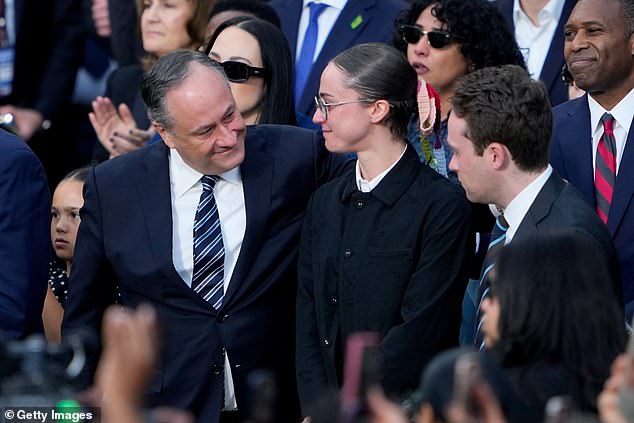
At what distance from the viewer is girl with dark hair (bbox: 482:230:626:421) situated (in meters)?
3.32

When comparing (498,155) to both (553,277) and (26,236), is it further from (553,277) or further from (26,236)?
(26,236)

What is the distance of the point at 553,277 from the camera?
3.43 meters

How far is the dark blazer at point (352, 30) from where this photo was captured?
661cm

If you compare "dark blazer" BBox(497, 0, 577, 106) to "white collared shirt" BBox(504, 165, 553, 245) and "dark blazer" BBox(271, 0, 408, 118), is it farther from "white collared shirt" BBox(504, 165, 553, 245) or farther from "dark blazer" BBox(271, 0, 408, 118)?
"white collared shirt" BBox(504, 165, 553, 245)

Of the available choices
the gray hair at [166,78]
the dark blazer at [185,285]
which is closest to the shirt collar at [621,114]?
the dark blazer at [185,285]

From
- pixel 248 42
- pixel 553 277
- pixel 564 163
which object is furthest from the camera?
pixel 248 42

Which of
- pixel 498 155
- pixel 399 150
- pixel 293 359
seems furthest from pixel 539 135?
pixel 293 359

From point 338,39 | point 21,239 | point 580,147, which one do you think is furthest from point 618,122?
point 21,239

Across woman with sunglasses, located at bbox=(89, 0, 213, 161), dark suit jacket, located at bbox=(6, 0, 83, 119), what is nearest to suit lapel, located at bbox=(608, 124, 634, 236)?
woman with sunglasses, located at bbox=(89, 0, 213, 161)

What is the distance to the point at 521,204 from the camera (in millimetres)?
4383

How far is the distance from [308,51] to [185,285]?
7.59 feet

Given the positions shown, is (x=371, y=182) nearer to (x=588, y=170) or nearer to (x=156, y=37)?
(x=588, y=170)

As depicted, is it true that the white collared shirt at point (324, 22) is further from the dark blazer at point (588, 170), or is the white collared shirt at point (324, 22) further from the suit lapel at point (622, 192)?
the suit lapel at point (622, 192)

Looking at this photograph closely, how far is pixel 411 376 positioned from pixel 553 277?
120 cm
